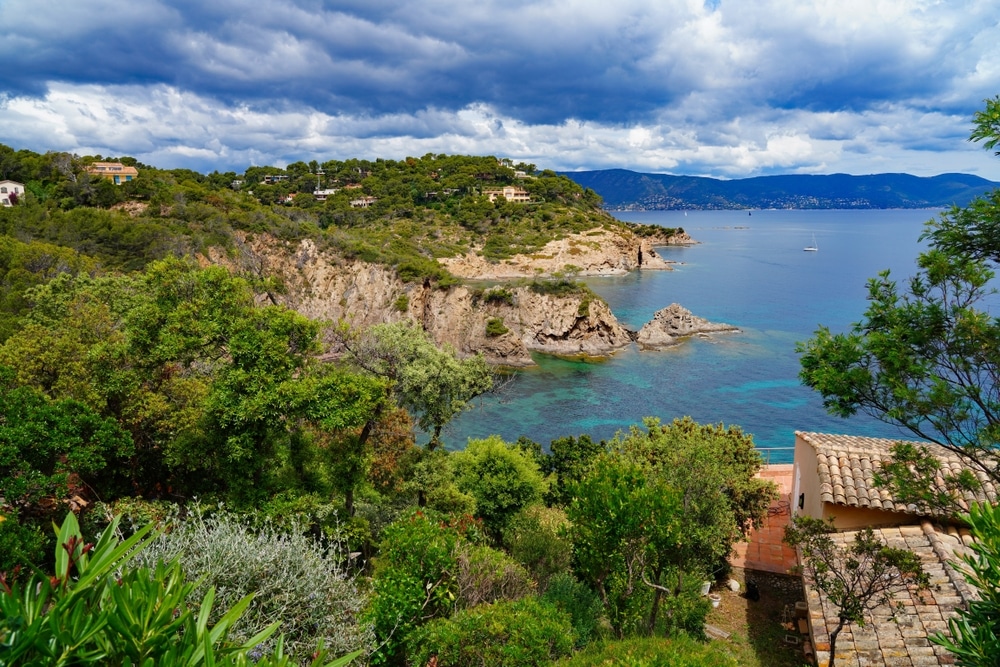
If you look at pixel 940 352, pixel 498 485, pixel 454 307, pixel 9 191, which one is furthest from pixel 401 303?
pixel 940 352

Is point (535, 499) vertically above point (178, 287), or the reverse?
point (178, 287)

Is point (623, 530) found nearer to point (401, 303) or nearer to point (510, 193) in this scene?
point (401, 303)

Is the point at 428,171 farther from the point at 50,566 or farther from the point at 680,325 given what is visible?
the point at 50,566

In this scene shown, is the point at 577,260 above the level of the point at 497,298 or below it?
above

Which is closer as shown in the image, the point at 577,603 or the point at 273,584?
the point at 273,584

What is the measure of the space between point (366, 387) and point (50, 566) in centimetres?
597

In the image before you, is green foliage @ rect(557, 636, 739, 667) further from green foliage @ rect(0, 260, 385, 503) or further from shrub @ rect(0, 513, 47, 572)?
shrub @ rect(0, 513, 47, 572)

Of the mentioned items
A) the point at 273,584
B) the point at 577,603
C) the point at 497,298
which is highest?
the point at 273,584

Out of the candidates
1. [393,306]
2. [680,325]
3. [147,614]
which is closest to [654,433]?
[147,614]

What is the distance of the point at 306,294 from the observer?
48625 mm

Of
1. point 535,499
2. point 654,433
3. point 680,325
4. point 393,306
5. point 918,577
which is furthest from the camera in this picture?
point 680,325

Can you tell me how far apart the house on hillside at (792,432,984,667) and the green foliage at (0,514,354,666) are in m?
6.43

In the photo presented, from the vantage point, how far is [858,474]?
14.2 metres

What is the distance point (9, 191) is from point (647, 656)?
191ft
